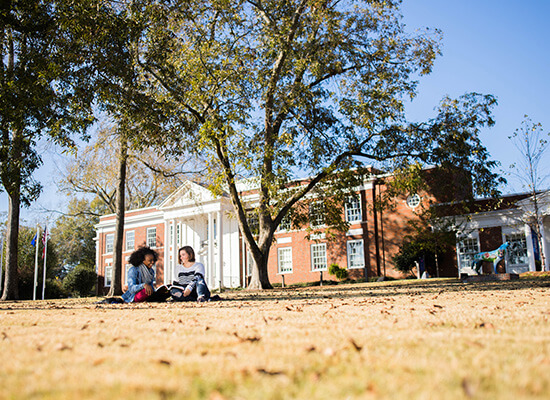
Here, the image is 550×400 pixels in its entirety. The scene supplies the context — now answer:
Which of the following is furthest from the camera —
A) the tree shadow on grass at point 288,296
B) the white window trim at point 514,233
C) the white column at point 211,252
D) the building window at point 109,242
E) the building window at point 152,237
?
the building window at point 109,242

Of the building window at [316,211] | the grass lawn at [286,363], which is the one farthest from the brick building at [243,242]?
the grass lawn at [286,363]

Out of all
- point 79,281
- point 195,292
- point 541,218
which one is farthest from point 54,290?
point 541,218

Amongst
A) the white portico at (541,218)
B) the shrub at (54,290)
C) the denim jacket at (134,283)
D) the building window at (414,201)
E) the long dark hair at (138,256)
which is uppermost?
the building window at (414,201)

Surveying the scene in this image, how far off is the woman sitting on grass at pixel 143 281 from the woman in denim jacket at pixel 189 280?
358 millimetres

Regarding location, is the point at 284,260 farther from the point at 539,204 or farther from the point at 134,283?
the point at 134,283

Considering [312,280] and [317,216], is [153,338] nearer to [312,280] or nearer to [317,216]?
[317,216]

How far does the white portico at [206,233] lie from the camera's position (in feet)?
116

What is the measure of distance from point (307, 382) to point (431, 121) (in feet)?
54.8

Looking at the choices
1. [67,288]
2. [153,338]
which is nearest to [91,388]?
[153,338]

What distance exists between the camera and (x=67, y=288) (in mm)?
40719

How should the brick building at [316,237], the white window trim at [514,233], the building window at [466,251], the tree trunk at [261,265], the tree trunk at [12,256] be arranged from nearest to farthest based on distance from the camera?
1. the tree trunk at [12,256]
2. the tree trunk at [261,265]
3. the white window trim at [514,233]
4. the brick building at [316,237]
5. the building window at [466,251]

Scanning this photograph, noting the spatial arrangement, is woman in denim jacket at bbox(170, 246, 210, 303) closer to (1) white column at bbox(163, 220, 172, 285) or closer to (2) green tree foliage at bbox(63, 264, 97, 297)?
(1) white column at bbox(163, 220, 172, 285)

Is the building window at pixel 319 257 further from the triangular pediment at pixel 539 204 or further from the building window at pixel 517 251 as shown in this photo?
the triangular pediment at pixel 539 204

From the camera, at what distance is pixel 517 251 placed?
2633cm
